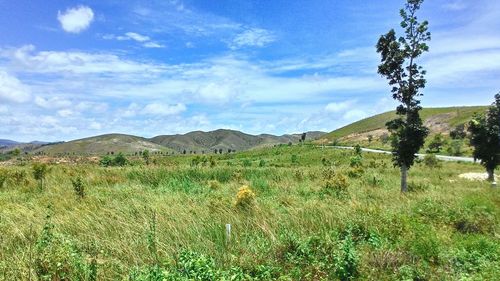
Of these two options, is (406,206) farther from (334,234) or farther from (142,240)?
(142,240)

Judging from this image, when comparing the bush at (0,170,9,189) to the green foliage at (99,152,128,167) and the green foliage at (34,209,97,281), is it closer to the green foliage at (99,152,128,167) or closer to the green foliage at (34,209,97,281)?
the green foliage at (34,209,97,281)

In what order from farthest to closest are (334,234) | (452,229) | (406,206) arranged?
(406,206) → (452,229) → (334,234)

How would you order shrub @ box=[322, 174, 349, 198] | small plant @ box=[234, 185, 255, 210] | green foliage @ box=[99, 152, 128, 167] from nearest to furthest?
small plant @ box=[234, 185, 255, 210], shrub @ box=[322, 174, 349, 198], green foliage @ box=[99, 152, 128, 167]

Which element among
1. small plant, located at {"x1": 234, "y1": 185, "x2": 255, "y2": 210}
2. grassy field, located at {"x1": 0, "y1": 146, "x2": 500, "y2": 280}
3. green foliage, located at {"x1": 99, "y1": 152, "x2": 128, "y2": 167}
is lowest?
grassy field, located at {"x1": 0, "y1": 146, "x2": 500, "y2": 280}

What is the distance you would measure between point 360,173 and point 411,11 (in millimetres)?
12342

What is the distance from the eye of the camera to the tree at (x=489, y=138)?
2931 cm

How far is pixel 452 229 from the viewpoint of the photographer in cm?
1098

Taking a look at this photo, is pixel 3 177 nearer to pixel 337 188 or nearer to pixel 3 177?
pixel 3 177

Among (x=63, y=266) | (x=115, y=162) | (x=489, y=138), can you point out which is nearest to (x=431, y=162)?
(x=489, y=138)

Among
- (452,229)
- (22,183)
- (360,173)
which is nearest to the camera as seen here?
(452,229)

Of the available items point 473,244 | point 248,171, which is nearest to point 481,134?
point 248,171

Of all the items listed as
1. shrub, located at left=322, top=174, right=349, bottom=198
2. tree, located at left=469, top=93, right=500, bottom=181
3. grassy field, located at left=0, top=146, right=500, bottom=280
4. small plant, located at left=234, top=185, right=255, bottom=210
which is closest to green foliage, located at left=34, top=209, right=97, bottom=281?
grassy field, located at left=0, top=146, right=500, bottom=280

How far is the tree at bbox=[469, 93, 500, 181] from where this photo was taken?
29.3 m

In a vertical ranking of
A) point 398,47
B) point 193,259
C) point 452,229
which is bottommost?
point 452,229
